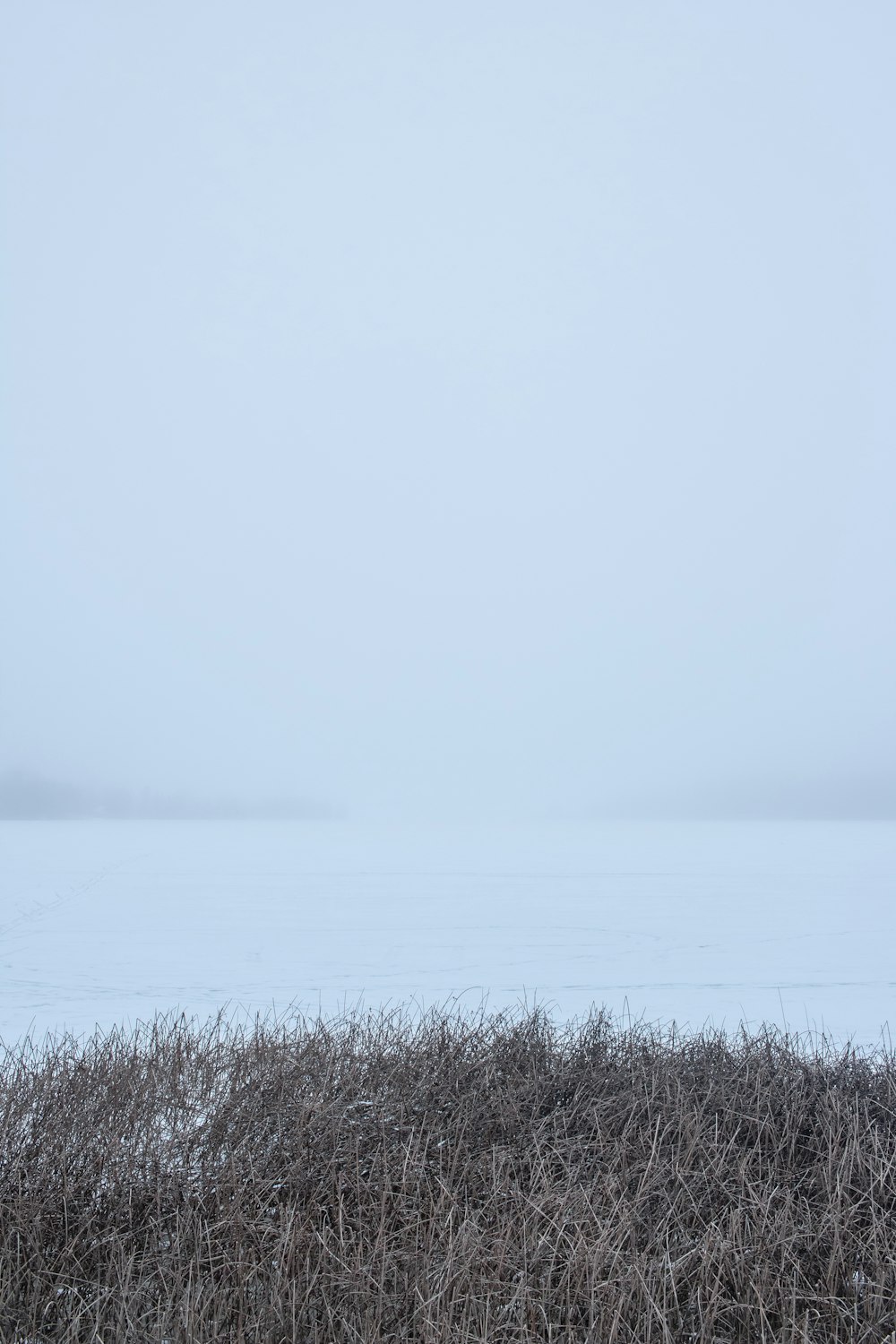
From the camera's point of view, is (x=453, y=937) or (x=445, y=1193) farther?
(x=453, y=937)

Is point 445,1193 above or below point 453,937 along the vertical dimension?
below

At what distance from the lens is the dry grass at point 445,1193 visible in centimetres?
369

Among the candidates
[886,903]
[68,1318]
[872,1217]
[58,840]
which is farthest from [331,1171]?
[58,840]

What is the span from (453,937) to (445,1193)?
1232cm

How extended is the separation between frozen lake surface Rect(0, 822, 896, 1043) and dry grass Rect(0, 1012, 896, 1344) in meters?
2.41

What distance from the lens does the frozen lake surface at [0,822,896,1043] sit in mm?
11352

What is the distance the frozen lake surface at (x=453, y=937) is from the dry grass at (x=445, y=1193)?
2.41 meters

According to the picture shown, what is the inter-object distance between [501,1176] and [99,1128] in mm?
2125

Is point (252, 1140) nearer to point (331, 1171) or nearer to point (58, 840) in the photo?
point (331, 1171)

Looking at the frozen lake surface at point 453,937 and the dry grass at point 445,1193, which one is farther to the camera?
the frozen lake surface at point 453,937

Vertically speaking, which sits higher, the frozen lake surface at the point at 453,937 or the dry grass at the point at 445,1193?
the frozen lake surface at the point at 453,937

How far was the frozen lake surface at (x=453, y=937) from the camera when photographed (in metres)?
11.4

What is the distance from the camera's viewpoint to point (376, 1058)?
650 cm

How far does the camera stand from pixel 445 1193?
14.5 ft
